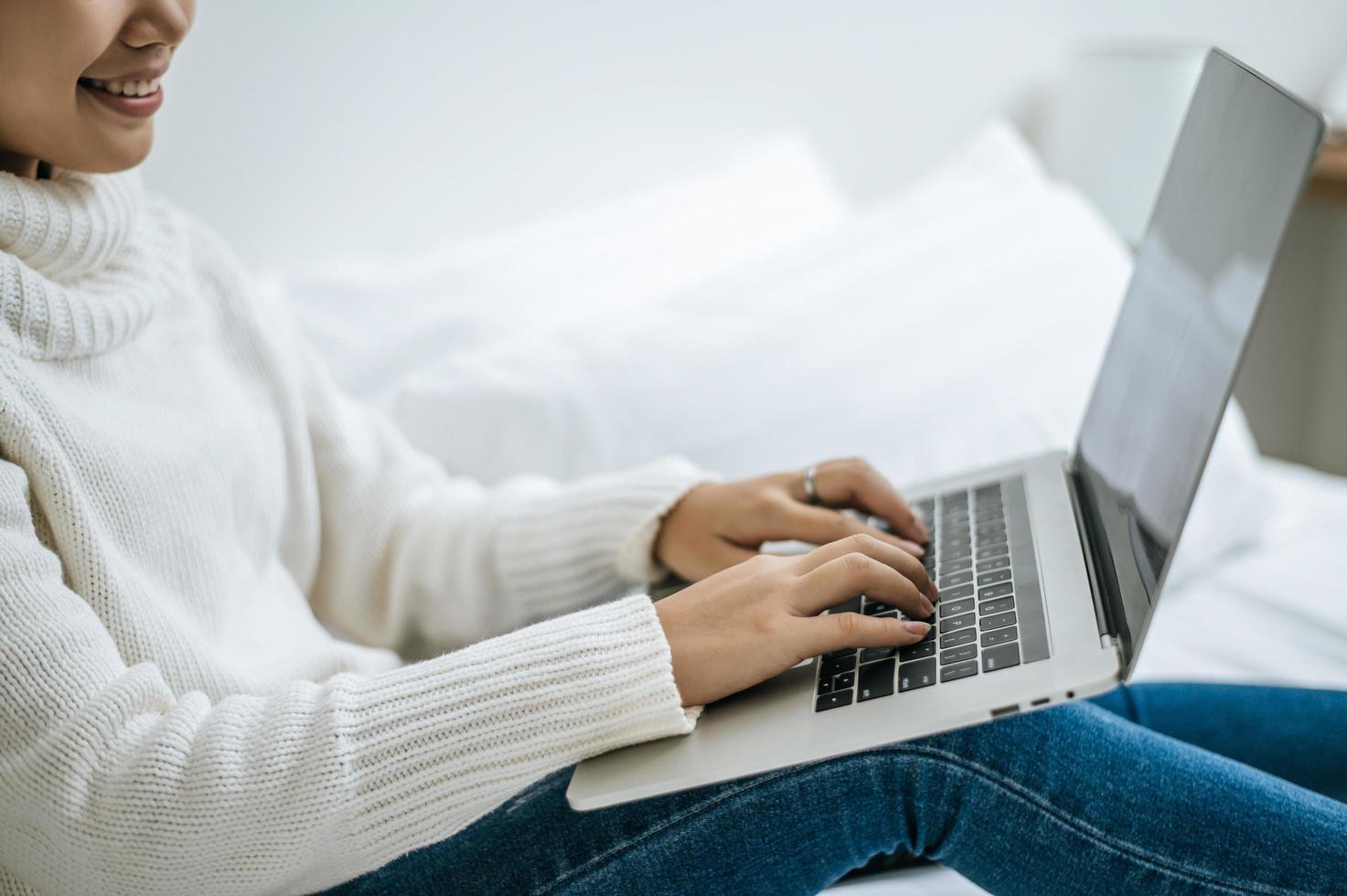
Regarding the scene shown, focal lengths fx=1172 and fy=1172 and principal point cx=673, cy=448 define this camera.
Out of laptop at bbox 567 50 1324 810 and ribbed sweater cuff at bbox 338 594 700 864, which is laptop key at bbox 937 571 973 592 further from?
ribbed sweater cuff at bbox 338 594 700 864

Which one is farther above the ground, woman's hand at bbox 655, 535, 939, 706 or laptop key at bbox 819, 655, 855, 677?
woman's hand at bbox 655, 535, 939, 706

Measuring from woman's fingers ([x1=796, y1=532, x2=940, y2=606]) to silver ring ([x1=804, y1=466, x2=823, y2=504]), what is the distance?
194 millimetres

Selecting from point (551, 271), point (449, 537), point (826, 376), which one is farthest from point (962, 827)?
point (551, 271)

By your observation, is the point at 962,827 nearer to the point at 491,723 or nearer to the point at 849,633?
the point at 849,633

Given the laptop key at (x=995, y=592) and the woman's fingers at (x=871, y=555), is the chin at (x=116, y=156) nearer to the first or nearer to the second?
the woman's fingers at (x=871, y=555)

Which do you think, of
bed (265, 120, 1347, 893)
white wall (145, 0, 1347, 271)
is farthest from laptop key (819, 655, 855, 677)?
white wall (145, 0, 1347, 271)

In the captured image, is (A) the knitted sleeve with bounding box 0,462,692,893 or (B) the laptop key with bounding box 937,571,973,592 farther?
(B) the laptop key with bounding box 937,571,973,592

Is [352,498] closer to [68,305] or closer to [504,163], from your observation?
[68,305]

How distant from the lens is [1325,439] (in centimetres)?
218

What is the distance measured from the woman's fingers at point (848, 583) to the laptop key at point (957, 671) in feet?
0.21

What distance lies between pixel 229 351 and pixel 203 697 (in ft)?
1.12

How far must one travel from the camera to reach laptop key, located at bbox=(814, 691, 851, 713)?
0.63 m

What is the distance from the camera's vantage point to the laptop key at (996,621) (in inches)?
26.2

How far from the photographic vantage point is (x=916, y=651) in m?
0.66
